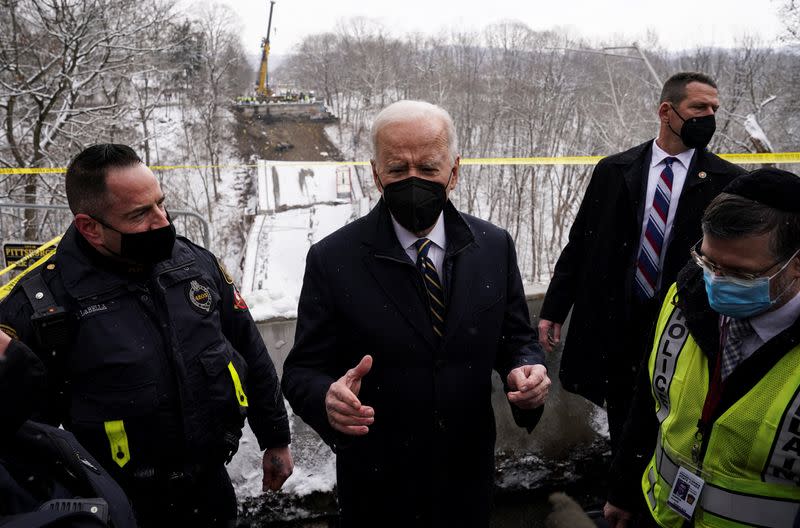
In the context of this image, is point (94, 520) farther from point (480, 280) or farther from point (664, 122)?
point (664, 122)

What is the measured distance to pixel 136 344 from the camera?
2.07 meters

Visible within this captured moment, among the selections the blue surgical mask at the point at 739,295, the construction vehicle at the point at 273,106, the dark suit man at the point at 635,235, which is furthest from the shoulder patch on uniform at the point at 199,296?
the construction vehicle at the point at 273,106

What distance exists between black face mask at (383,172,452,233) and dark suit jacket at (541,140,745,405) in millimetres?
1425

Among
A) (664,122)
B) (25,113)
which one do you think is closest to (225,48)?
(25,113)

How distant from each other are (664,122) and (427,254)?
1963 millimetres

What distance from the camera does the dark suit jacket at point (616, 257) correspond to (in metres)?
2.90

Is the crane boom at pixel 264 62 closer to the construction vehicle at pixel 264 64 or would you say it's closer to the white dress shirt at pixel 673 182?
the construction vehicle at pixel 264 64

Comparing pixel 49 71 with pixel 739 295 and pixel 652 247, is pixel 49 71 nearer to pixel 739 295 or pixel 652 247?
pixel 652 247

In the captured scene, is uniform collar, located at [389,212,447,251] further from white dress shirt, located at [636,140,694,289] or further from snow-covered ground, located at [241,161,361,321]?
snow-covered ground, located at [241,161,361,321]

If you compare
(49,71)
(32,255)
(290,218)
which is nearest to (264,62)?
(290,218)

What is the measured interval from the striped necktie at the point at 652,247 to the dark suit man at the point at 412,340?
112 cm

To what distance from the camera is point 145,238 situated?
2.21 meters

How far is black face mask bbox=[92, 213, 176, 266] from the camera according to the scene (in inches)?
85.9

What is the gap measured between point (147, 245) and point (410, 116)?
1210 millimetres
